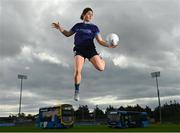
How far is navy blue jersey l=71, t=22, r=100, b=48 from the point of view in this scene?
1173 centimetres

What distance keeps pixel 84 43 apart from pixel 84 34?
0.32m

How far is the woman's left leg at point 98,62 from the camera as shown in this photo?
11.4 meters

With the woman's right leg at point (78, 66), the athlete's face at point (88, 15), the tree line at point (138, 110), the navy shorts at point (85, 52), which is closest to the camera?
the woman's right leg at point (78, 66)

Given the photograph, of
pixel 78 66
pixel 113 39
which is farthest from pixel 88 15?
pixel 78 66

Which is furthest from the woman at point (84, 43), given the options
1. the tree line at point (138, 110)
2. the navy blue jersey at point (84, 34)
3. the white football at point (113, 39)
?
the tree line at point (138, 110)

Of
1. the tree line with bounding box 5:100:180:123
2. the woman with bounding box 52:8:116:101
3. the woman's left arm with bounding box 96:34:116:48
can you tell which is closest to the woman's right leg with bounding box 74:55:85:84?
the woman with bounding box 52:8:116:101

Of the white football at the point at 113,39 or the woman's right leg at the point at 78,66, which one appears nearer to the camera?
the woman's right leg at the point at 78,66

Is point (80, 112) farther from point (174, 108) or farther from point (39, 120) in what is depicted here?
point (39, 120)

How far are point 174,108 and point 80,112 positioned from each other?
41720 millimetres

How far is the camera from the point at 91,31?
12.0m

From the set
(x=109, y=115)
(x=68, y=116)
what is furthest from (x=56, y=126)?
(x=109, y=115)

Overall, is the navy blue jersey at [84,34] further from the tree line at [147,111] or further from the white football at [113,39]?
the tree line at [147,111]

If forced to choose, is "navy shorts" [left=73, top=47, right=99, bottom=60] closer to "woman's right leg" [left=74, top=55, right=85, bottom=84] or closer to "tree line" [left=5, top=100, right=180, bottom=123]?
"woman's right leg" [left=74, top=55, right=85, bottom=84]

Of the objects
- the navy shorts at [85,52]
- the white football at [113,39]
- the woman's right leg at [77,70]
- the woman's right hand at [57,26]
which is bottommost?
the woman's right leg at [77,70]
